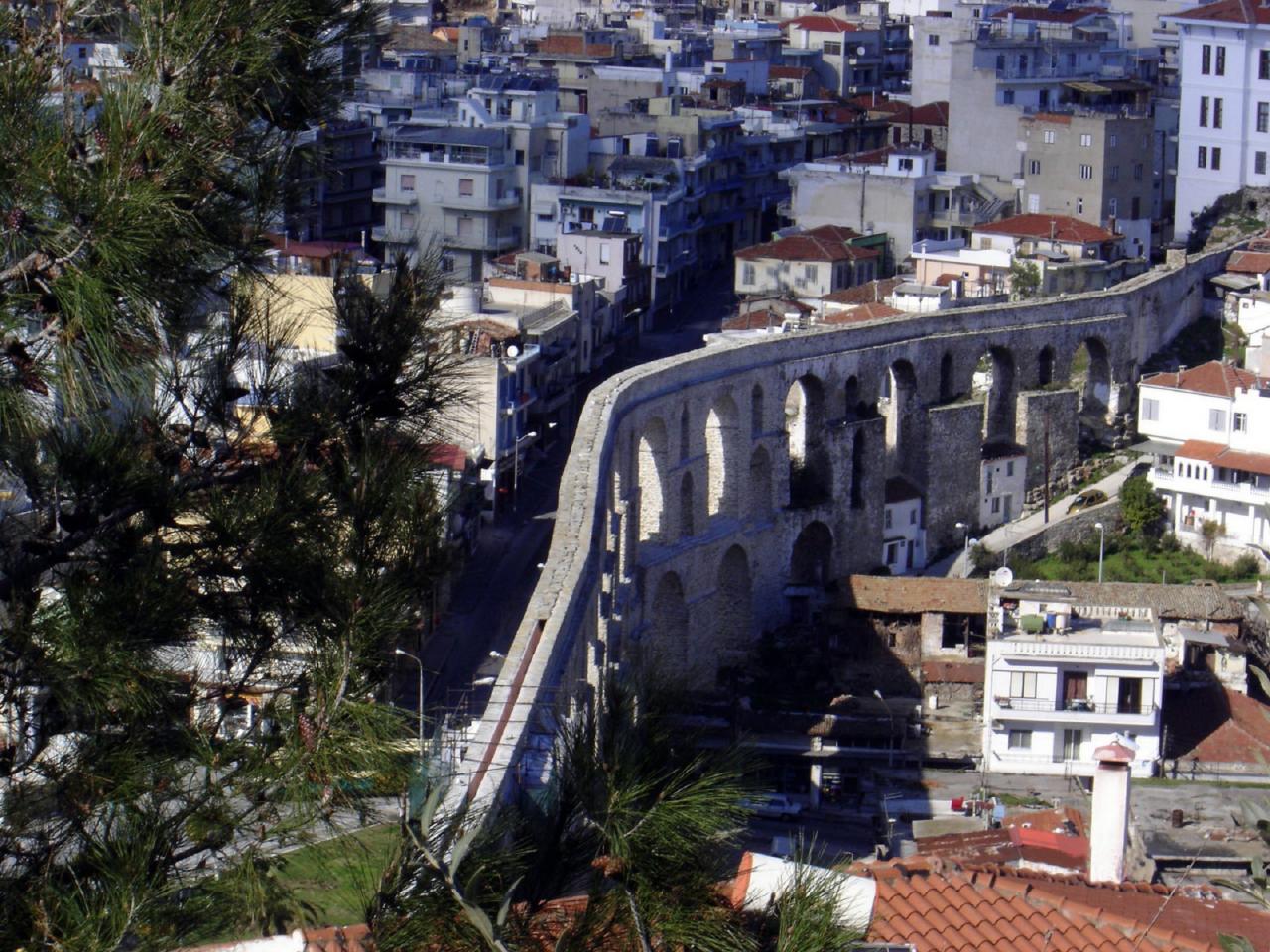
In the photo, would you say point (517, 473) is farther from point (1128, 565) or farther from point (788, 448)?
point (1128, 565)

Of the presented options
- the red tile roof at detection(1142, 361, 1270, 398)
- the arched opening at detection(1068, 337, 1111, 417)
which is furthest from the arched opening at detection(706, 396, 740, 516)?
the arched opening at detection(1068, 337, 1111, 417)

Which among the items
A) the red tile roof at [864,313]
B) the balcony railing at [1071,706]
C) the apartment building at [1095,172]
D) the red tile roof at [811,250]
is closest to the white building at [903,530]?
the red tile roof at [864,313]

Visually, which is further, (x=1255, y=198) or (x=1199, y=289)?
(x=1255, y=198)

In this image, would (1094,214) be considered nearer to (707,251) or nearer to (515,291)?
(707,251)

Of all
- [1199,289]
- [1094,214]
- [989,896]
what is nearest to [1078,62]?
[1094,214]

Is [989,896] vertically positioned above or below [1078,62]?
below

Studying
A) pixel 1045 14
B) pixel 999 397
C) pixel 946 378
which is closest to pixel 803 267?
pixel 999 397

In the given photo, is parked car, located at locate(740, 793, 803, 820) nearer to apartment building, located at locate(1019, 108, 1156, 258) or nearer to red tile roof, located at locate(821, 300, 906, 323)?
red tile roof, located at locate(821, 300, 906, 323)

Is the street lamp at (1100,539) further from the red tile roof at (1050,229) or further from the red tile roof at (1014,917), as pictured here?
the red tile roof at (1014,917)
